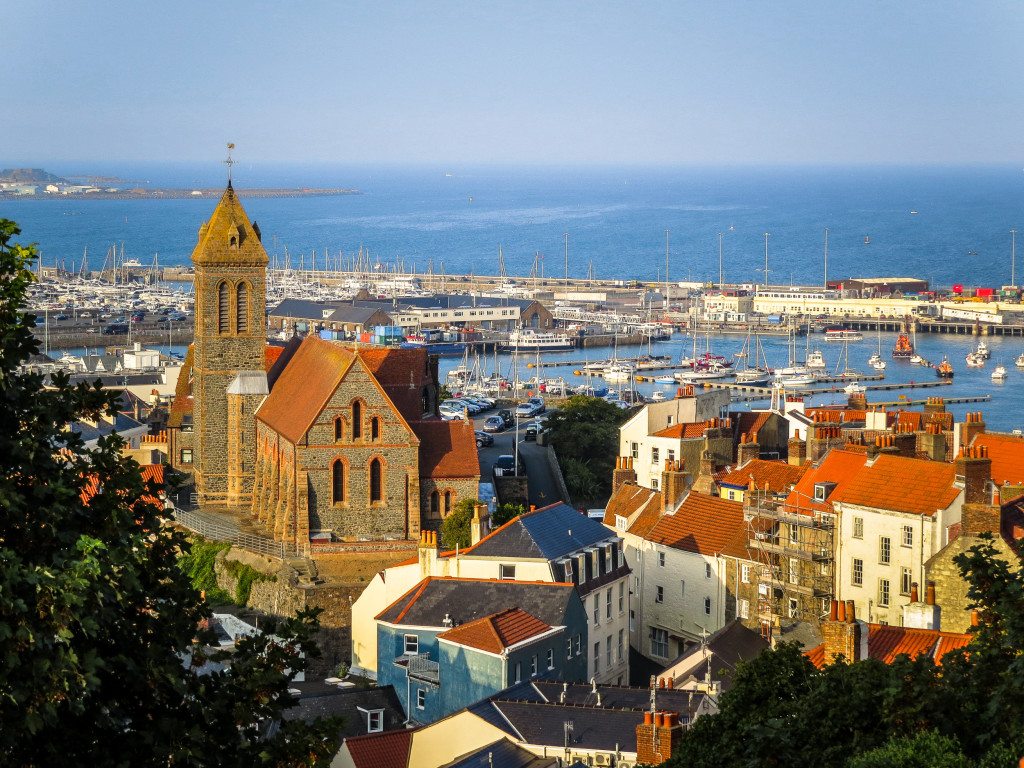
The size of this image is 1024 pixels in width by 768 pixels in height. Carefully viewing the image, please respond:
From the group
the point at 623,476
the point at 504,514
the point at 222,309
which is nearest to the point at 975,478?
the point at 504,514

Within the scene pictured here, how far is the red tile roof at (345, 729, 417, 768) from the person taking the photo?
2606cm

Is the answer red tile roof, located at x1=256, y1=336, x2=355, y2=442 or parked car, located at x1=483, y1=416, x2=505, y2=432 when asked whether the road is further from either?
red tile roof, located at x1=256, y1=336, x2=355, y2=442

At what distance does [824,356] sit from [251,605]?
9784 cm

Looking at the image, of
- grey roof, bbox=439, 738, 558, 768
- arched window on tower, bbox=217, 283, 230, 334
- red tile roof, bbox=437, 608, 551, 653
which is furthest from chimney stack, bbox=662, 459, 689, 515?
grey roof, bbox=439, 738, 558, 768

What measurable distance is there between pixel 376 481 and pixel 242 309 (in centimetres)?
814

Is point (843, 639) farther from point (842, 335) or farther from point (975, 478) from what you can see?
point (842, 335)

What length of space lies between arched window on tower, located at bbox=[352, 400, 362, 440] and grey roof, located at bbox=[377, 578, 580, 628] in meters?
10.4

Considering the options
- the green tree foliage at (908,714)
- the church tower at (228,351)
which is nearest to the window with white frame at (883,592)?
the green tree foliage at (908,714)

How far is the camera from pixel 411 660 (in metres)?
34.1

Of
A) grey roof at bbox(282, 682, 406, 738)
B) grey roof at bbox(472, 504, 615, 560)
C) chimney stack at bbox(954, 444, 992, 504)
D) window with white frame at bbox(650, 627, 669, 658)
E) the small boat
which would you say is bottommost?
the small boat

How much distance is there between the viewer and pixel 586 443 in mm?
64062

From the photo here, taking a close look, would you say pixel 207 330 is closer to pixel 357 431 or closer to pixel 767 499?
pixel 357 431

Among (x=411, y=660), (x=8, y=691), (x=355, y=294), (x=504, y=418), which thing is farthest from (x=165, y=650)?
(x=355, y=294)

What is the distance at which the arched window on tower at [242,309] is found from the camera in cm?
5216
